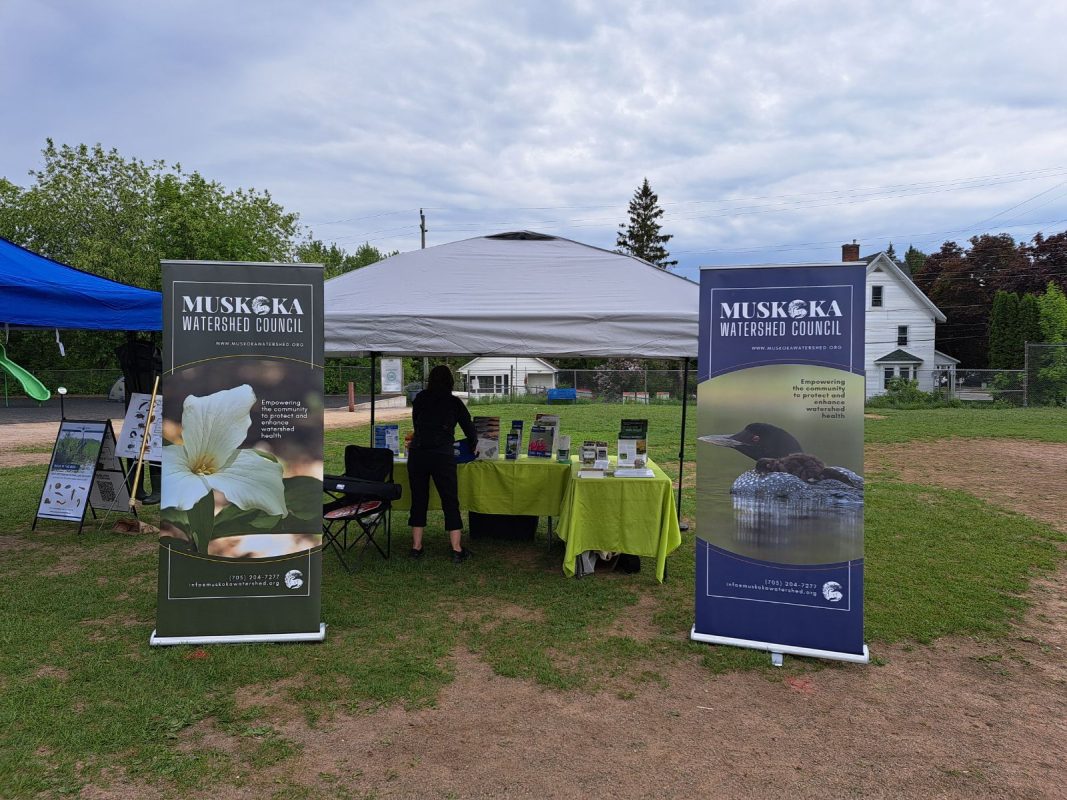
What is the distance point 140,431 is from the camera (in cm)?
645

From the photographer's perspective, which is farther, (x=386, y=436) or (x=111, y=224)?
(x=111, y=224)

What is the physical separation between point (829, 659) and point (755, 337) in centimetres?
181

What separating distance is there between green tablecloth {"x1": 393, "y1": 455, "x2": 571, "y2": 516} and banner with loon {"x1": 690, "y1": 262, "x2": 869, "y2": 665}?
6.00 ft

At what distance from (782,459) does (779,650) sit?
107 centimetres

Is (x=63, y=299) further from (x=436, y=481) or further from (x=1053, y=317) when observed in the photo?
(x=1053, y=317)

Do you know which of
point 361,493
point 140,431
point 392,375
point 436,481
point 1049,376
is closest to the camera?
point 361,493

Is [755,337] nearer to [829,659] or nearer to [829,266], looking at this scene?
[829,266]

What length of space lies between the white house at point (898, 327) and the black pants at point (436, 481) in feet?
111

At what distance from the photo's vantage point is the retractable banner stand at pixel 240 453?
3.82 m

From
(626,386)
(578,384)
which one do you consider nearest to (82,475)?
(626,386)

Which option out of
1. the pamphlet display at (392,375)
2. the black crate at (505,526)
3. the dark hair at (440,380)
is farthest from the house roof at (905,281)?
the dark hair at (440,380)

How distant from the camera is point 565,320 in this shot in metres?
4.53

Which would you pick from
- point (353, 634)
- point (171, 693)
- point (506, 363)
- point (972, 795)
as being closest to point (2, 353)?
point (171, 693)

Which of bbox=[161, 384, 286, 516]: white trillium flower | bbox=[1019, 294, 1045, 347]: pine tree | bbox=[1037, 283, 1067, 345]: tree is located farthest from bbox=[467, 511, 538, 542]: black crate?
bbox=[1019, 294, 1045, 347]: pine tree
